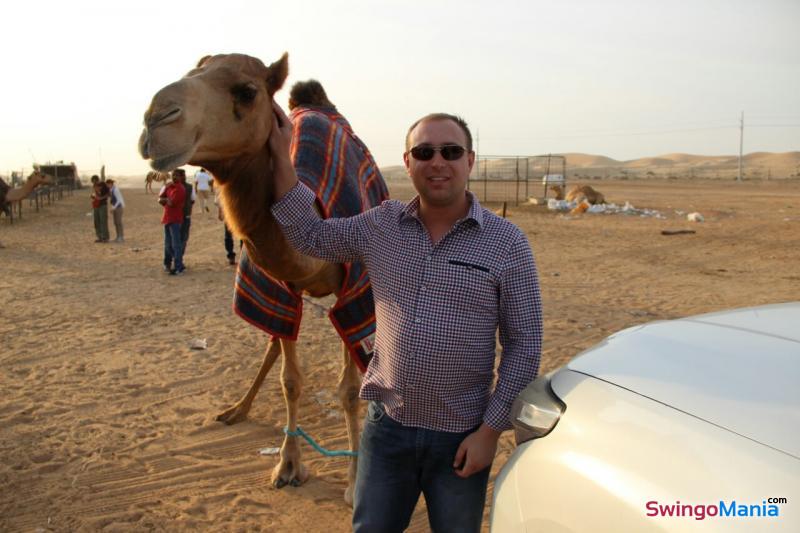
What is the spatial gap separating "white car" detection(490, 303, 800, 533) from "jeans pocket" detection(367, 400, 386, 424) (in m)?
0.52

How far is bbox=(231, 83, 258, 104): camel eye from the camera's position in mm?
2766

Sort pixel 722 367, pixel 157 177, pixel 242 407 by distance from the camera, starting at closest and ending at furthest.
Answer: pixel 722 367 → pixel 242 407 → pixel 157 177

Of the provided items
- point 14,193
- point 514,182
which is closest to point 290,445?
point 14,193

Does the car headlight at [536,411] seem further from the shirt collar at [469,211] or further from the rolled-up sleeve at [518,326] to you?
the shirt collar at [469,211]

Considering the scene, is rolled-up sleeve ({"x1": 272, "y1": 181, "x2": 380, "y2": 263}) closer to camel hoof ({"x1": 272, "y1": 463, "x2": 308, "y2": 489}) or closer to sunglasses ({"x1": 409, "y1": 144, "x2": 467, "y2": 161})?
sunglasses ({"x1": 409, "y1": 144, "x2": 467, "y2": 161})

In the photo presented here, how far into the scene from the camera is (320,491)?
4.06m

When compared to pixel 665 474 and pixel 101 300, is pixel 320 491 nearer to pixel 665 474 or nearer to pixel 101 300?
pixel 665 474

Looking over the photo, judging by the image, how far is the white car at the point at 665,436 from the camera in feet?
4.48

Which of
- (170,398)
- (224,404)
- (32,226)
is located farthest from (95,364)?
(32,226)

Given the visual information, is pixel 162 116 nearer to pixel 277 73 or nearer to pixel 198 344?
pixel 277 73

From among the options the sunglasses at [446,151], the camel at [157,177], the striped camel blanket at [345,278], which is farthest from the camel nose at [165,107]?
the striped camel blanket at [345,278]

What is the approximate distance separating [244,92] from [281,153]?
1.30ft

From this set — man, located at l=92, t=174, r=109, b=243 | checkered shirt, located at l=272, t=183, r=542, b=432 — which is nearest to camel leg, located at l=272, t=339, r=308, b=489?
checkered shirt, located at l=272, t=183, r=542, b=432

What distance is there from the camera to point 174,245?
11.3m
